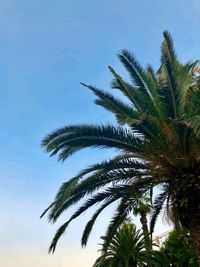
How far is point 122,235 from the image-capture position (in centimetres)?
3028

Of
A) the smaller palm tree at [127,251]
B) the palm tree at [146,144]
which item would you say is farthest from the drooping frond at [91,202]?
the smaller palm tree at [127,251]

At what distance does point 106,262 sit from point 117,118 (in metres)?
20.0

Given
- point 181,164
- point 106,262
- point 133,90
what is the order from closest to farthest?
point 181,164 < point 133,90 < point 106,262

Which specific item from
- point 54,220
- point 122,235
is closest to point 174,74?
point 54,220

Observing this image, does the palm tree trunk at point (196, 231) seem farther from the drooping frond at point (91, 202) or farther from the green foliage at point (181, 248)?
the green foliage at point (181, 248)

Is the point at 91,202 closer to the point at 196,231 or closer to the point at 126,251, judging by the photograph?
the point at 196,231

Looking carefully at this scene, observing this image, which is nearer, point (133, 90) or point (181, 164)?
point (181, 164)

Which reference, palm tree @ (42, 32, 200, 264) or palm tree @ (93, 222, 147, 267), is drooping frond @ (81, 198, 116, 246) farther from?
palm tree @ (93, 222, 147, 267)

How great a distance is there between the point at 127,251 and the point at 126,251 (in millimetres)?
78

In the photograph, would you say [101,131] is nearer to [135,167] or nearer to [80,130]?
[80,130]

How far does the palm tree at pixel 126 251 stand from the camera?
28797 mm

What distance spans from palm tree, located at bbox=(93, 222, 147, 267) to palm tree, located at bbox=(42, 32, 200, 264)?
16.5 m

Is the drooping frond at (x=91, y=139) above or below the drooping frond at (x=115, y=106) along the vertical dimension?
below

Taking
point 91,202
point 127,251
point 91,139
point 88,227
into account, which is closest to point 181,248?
point 127,251
